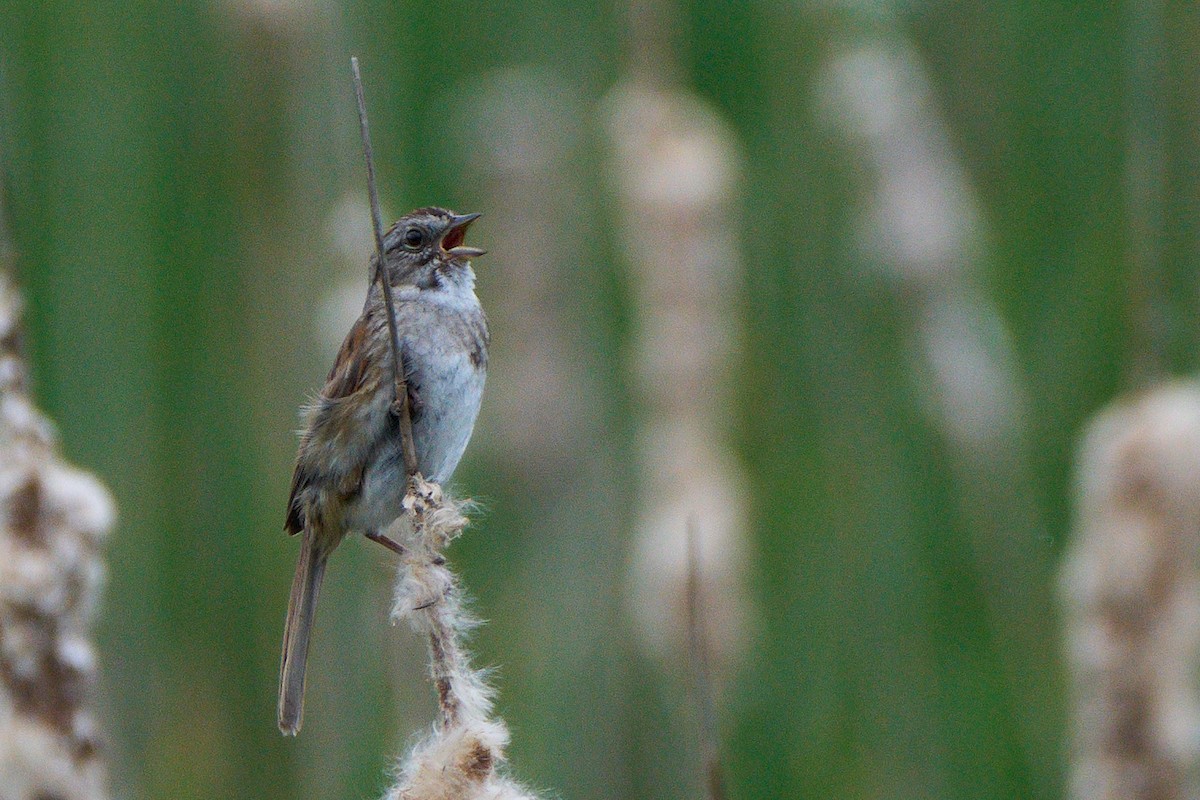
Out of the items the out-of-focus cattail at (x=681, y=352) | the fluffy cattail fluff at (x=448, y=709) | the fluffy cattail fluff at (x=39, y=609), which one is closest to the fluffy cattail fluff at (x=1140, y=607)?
the out-of-focus cattail at (x=681, y=352)

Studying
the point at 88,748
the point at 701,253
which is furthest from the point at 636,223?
the point at 88,748

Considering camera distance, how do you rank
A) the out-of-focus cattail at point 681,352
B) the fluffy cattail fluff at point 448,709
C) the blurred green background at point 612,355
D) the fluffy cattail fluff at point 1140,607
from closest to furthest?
1. the fluffy cattail fluff at point 448,709
2. the fluffy cattail fluff at point 1140,607
3. the out-of-focus cattail at point 681,352
4. the blurred green background at point 612,355

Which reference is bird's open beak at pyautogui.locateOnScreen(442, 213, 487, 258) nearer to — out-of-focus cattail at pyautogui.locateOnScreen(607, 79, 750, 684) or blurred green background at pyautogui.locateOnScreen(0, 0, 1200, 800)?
blurred green background at pyautogui.locateOnScreen(0, 0, 1200, 800)

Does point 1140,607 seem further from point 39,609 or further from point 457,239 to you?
point 39,609

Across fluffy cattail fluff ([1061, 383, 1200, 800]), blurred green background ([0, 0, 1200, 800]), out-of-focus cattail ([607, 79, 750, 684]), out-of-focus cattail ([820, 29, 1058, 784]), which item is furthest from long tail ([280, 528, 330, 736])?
out-of-focus cattail ([820, 29, 1058, 784])

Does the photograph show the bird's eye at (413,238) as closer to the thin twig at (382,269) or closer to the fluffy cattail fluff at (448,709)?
the thin twig at (382,269)

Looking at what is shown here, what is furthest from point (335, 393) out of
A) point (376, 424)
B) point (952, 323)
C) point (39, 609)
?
point (952, 323)
